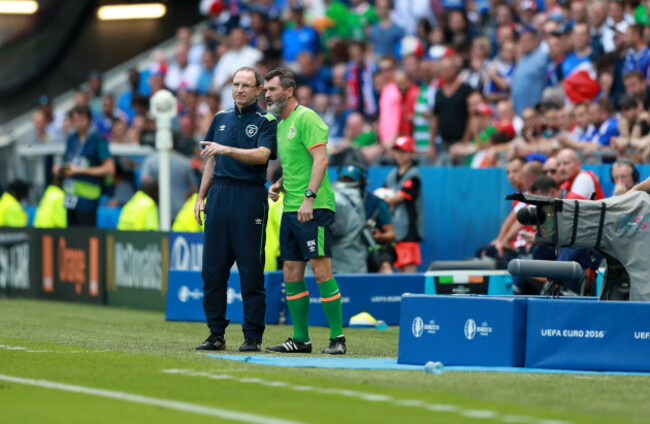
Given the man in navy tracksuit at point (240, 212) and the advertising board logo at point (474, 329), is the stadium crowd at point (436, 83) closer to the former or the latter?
the man in navy tracksuit at point (240, 212)

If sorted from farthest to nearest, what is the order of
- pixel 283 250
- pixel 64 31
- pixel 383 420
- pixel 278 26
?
pixel 64 31, pixel 278 26, pixel 283 250, pixel 383 420

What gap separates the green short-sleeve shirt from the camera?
34.3 ft

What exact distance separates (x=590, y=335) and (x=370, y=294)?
17.1 ft

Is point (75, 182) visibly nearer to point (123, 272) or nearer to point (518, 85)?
point (123, 272)

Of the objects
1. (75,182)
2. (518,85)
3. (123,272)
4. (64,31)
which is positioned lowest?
(123,272)

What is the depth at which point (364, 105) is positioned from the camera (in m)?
21.5

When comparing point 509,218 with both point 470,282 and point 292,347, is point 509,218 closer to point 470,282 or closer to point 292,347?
point 470,282

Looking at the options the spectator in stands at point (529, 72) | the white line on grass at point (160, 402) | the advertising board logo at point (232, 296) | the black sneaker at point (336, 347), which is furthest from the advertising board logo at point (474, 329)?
the spectator in stands at point (529, 72)

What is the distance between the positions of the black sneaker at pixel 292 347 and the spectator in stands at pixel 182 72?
15228 millimetres

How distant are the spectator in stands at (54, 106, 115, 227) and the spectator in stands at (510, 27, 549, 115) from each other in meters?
5.77

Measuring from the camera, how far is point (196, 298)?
584 inches

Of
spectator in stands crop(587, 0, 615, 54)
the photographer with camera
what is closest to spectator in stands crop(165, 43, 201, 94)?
spectator in stands crop(587, 0, 615, 54)

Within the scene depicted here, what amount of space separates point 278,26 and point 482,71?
6.79m

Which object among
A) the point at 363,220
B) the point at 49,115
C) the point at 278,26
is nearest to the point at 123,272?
the point at 363,220
